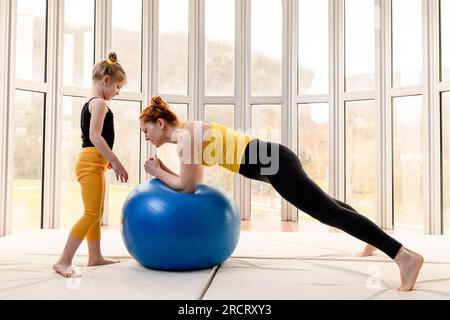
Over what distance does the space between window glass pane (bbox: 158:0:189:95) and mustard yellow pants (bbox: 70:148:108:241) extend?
3.58 m

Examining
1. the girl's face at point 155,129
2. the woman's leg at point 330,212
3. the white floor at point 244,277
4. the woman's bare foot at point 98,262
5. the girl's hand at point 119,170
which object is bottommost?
the white floor at point 244,277

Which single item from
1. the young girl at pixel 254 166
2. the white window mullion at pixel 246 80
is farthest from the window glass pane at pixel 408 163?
the young girl at pixel 254 166

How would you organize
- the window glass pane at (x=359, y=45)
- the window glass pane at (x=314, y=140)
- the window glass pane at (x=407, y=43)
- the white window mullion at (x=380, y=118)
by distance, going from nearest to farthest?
the window glass pane at (x=407, y=43)
the white window mullion at (x=380, y=118)
the window glass pane at (x=359, y=45)
the window glass pane at (x=314, y=140)

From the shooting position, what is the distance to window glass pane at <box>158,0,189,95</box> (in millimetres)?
5898

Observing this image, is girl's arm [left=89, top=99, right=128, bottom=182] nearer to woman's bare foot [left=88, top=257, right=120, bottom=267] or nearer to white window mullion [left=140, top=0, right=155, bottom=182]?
woman's bare foot [left=88, top=257, right=120, bottom=267]

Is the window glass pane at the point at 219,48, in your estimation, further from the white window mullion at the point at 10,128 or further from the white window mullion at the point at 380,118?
the white window mullion at the point at 10,128

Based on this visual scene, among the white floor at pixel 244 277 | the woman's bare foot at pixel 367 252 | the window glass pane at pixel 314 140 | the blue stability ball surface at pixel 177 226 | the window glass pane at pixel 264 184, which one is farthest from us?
the window glass pane at pixel 264 184

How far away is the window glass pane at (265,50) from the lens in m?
6.10

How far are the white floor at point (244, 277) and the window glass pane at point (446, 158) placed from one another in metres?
1.42

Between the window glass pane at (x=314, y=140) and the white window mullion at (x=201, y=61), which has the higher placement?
the white window mullion at (x=201, y=61)

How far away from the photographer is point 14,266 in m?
2.53

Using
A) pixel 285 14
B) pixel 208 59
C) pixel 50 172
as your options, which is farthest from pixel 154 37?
pixel 50 172

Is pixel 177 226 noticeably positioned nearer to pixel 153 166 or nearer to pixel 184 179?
pixel 184 179

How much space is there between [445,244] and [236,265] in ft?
6.69
